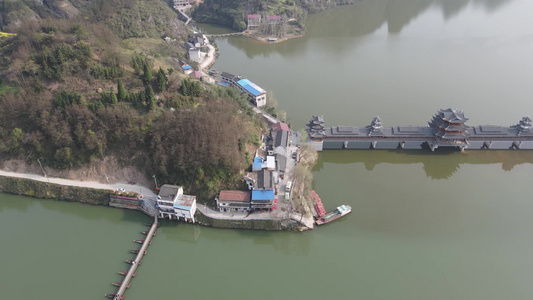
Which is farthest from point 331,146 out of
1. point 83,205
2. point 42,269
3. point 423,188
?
point 42,269

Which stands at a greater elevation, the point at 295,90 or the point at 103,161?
the point at 295,90

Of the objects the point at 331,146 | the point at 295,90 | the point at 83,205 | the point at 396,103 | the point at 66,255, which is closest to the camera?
the point at 66,255

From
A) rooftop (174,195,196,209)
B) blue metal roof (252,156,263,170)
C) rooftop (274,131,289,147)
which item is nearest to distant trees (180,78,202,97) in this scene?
rooftop (274,131,289,147)

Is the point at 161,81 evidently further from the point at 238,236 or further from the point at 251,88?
the point at 238,236

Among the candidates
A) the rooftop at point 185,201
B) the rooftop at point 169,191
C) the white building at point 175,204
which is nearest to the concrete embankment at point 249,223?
the white building at point 175,204

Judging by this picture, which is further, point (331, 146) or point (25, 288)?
point (331, 146)

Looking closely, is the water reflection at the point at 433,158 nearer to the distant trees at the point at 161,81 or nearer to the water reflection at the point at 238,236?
the water reflection at the point at 238,236

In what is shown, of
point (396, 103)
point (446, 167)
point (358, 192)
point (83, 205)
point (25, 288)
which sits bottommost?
point (25, 288)

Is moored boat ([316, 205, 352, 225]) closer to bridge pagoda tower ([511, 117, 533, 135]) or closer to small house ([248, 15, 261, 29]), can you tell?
bridge pagoda tower ([511, 117, 533, 135])

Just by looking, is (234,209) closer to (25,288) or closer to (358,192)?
(358,192)
